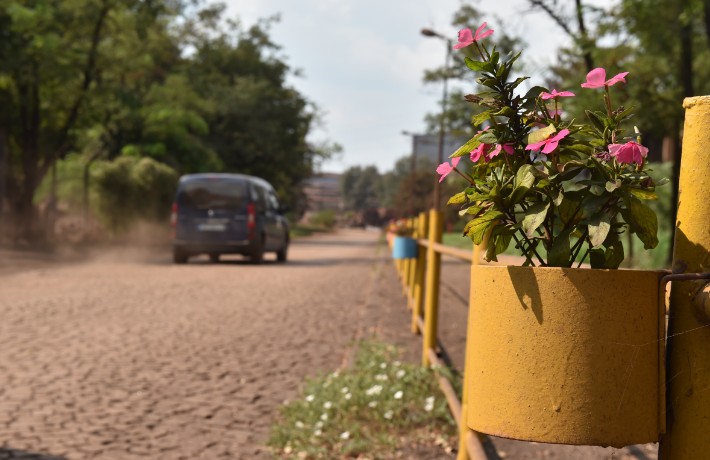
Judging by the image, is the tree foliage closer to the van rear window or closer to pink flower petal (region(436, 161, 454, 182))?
the van rear window

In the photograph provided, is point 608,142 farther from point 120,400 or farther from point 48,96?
point 48,96

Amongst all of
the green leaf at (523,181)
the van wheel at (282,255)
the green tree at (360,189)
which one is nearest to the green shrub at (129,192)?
the van wheel at (282,255)

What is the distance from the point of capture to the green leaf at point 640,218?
6.08 ft

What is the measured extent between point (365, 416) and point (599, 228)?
11.5 ft

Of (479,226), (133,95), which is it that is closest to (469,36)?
(479,226)

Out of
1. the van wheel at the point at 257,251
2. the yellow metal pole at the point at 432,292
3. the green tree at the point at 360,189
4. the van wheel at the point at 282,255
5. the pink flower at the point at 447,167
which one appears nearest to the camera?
the pink flower at the point at 447,167

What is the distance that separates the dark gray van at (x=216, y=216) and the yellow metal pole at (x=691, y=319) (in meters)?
18.2

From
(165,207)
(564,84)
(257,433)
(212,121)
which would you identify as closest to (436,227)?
(257,433)

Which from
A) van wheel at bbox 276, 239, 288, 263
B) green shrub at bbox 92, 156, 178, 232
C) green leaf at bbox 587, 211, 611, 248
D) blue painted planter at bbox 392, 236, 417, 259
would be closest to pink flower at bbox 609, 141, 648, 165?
green leaf at bbox 587, 211, 611, 248

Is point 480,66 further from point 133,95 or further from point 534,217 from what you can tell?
point 133,95

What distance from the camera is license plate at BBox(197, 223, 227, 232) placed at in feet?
65.2

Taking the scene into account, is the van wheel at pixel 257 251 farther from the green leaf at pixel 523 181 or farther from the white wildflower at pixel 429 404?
the green leaf at pixel 523 181

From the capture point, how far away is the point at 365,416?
5172mm

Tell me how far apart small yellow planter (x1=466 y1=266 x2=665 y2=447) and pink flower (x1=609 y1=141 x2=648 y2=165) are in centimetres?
20
